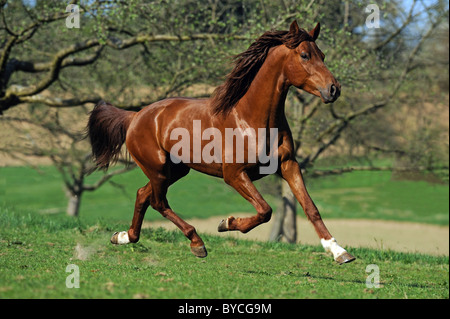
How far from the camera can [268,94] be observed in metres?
6.37

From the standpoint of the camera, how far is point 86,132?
8.27 meters

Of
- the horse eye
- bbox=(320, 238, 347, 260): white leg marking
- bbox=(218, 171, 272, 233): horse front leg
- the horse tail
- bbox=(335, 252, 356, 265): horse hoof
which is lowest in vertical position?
bbox=(335, 252, 356, 265): horse hoof

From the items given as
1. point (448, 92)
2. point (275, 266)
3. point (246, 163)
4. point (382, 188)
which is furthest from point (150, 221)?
point (246, 163)

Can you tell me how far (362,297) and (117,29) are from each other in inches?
393

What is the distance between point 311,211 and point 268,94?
1.30m

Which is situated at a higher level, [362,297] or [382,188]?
[362,297]

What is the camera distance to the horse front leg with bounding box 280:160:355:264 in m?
5.68

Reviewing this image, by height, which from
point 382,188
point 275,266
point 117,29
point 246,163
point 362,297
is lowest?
point 382,188

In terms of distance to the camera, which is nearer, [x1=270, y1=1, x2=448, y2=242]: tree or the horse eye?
the horse eye

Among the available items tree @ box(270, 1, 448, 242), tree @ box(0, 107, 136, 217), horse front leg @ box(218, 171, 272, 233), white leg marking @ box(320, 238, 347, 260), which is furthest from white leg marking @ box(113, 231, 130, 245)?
tree @ box(0, 107, 136, 217)

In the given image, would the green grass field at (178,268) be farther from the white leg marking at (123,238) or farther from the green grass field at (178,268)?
the white leg marking at (123,238)

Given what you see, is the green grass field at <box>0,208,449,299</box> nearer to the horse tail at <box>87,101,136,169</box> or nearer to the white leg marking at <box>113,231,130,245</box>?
the white leg marking at <box>113,231,130,245</box>
